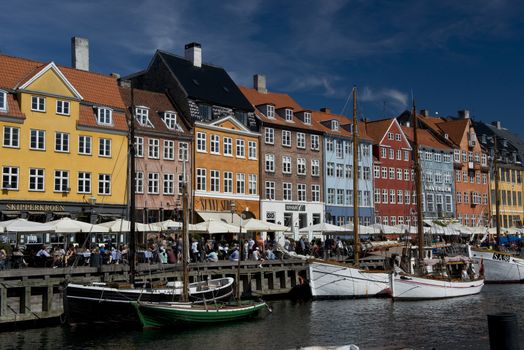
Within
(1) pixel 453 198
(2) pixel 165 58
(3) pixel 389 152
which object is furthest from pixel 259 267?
(1) pixel 453 198

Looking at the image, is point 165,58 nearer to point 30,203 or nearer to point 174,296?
point 30,203

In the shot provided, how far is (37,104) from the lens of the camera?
1758 inches

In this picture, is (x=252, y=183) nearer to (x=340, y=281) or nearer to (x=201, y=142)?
(x=201, y=142)

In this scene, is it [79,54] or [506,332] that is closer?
[506,332]

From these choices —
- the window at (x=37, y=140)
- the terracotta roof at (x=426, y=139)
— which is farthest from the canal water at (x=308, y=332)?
the terracotta roof at (x=426, y=139)

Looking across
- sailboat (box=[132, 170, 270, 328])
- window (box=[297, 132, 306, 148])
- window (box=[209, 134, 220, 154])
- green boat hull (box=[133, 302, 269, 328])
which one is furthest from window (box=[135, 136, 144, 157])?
green boat hull (box=[133, 302, 269, 328])

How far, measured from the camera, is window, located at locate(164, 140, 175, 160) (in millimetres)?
51438

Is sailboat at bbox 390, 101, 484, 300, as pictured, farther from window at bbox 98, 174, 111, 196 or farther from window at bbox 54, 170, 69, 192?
window at bbox 54, 170, 69, 192

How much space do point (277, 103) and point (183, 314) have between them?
41.0 m

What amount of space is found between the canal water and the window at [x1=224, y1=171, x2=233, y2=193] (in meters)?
21.9

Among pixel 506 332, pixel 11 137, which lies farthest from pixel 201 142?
pixel 506 332

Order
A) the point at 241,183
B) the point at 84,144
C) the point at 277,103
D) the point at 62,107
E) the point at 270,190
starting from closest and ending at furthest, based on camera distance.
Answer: the point at 62,107 → the point at 84,144 → the point at 241,183 → the point at 270,190 → the point at 277,103

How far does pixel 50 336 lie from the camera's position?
25.7 metres

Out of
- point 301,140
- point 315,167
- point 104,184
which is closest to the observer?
point 104,184
